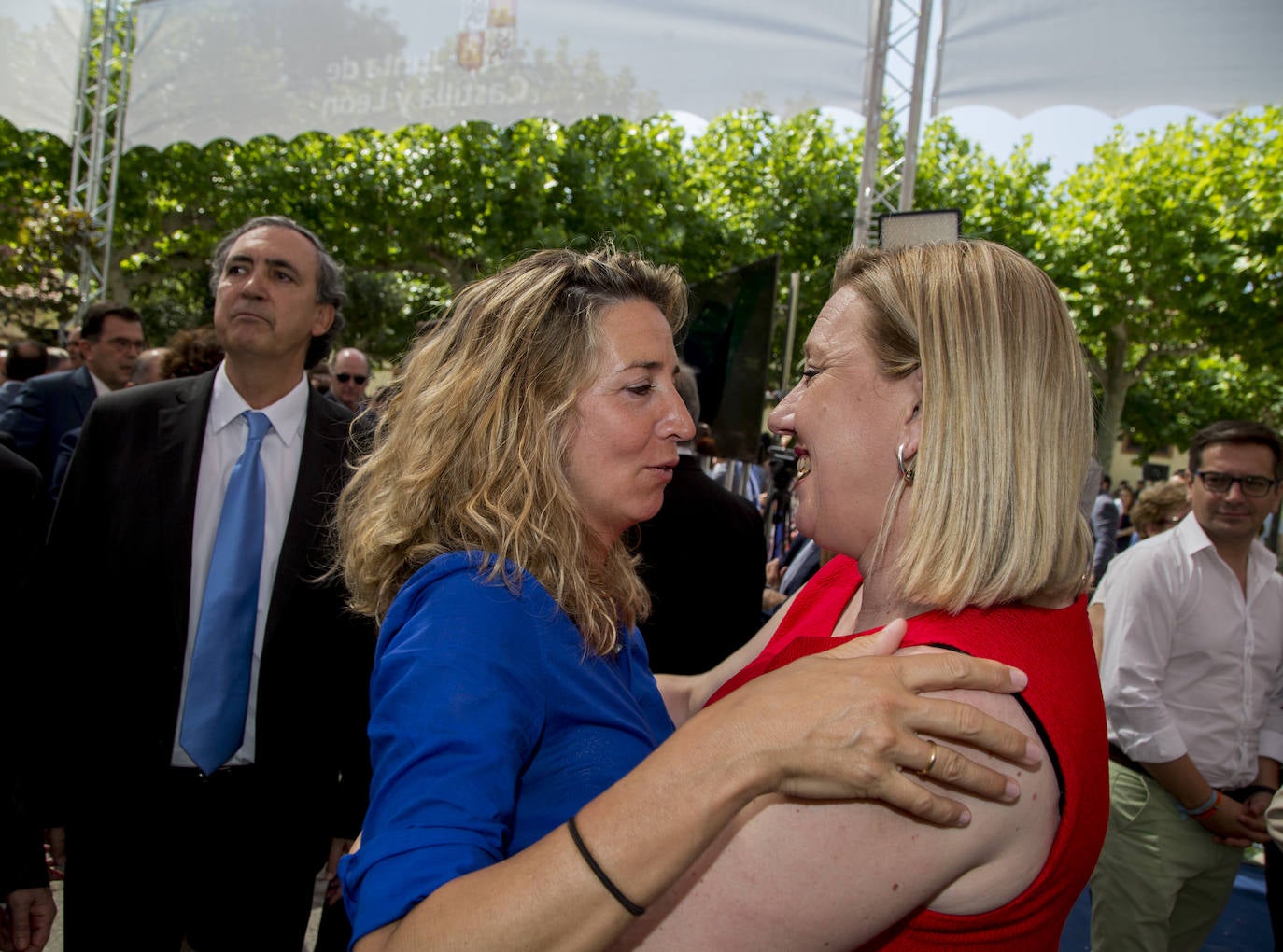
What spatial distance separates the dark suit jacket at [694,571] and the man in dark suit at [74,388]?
Answer: 391 centimetres

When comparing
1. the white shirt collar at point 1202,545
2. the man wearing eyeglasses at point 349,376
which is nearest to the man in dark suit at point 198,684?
the white shirt collar at point 1202,545

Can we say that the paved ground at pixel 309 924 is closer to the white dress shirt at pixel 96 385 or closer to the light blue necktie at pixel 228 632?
the light blue necktie at pixel 228 632

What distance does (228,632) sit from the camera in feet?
8.39

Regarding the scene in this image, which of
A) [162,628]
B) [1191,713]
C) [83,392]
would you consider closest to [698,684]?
[162,628]

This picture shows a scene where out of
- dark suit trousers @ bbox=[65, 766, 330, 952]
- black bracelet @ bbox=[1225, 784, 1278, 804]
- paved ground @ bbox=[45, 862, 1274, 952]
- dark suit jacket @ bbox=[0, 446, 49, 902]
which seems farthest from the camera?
paved ground @ bbox=[45, 862, 1274, 952]

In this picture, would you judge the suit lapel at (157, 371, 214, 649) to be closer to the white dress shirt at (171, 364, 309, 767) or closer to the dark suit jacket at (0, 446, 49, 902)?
the white dress shirt at (171, 364, 309, 767)

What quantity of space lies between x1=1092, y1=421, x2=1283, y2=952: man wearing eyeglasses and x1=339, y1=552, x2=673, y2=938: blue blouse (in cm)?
270

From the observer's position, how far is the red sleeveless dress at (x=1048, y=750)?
1.15 meters

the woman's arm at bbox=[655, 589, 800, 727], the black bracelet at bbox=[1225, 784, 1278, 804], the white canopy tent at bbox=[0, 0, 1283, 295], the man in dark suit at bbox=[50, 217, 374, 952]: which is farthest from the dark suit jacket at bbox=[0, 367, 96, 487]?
the black bracelet at bbox=[1225, 784, 1278, 804]

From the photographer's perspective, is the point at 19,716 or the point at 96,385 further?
the point at 96,385

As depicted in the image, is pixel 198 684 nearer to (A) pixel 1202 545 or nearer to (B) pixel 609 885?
(B) pixel 609 885

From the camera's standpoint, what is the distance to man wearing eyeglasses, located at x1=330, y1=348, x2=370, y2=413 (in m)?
6.77

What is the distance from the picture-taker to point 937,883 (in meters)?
1.10

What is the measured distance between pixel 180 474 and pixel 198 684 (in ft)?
1.92
